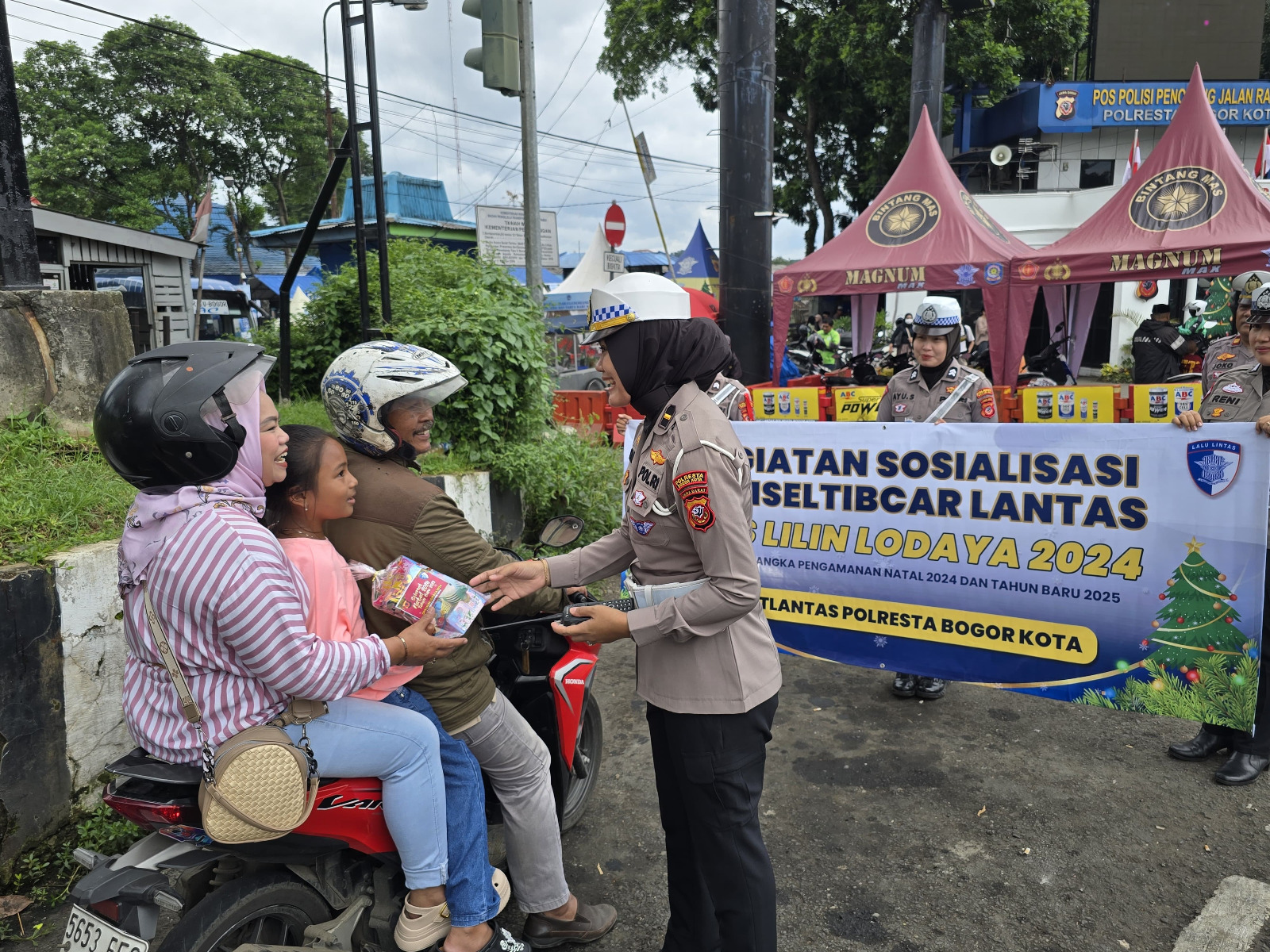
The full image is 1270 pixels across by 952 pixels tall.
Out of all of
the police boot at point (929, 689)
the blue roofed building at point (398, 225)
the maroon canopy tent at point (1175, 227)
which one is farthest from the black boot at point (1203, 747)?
the blue roofed building at point (398, 225)

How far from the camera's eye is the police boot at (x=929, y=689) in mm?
4410

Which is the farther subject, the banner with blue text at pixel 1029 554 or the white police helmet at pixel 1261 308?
the white police helmet at pixel 1261 308

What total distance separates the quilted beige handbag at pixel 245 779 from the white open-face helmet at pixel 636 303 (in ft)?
3.78

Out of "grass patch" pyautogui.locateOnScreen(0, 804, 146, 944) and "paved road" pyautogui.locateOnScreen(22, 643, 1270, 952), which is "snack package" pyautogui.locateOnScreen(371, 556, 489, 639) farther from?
"grass patch" pyautogui.locateOnScreen(0, 804, 146, 944)

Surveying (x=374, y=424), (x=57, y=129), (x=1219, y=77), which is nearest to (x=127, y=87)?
(x=57, y=129)

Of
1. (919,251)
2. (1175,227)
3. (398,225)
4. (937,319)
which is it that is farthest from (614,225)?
(398,225)

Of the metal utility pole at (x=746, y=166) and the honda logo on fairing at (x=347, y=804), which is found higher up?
the metal utility pole at (x=746, y=166)

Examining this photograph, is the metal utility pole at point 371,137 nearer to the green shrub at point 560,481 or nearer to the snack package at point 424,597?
the green shrub at point 560,481

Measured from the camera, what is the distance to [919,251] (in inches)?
434

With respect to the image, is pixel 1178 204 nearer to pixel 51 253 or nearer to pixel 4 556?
pixel 4 556

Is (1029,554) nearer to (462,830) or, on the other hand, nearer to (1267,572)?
(1267,572)

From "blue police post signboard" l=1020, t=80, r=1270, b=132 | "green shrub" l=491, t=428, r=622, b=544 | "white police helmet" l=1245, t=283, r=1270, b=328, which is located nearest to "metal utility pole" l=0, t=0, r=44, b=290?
"green shrub" l=491, t=428, r=622, b=544

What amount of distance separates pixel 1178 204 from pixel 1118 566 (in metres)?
8.06

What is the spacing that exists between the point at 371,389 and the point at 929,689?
3.37m
